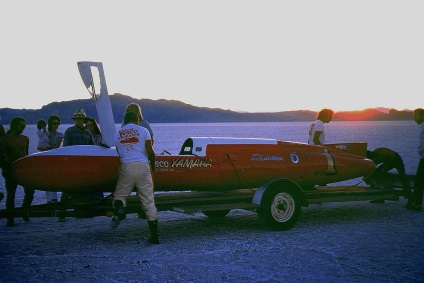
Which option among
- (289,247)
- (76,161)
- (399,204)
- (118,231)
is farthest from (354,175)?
(76,161)

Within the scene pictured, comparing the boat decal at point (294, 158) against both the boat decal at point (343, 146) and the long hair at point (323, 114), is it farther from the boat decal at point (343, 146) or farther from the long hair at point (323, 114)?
the long hair at point (323, 114)

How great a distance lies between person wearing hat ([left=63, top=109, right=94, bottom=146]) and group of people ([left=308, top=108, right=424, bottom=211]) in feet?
16.4

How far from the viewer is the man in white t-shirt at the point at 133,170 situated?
752 centimetres

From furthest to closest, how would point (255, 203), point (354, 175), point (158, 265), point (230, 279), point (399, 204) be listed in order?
point (399, 204) → point (354, 175) → point (255, 203) → point (158, 265) → point (230, 279)

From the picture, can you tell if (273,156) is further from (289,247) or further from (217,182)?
(289,247)

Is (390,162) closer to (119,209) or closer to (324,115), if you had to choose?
(324,115)

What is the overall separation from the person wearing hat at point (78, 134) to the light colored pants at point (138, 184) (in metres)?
2.37

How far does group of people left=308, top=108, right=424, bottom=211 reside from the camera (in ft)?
35.1

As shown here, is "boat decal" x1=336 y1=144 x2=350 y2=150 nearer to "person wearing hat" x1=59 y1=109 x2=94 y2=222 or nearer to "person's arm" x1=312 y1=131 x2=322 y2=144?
"person's arm" x1=312 y1=131 x2=322 y2=144

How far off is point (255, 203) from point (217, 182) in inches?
35.3

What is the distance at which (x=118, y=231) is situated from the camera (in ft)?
29.6

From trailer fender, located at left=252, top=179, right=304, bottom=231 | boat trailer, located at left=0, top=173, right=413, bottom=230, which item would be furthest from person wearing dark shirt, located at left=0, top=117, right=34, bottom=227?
trailer fender, located at left=252, top=179, right=304, bottom=231

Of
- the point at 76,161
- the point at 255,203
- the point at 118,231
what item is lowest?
the point at 118,231

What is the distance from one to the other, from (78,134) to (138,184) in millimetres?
2719
